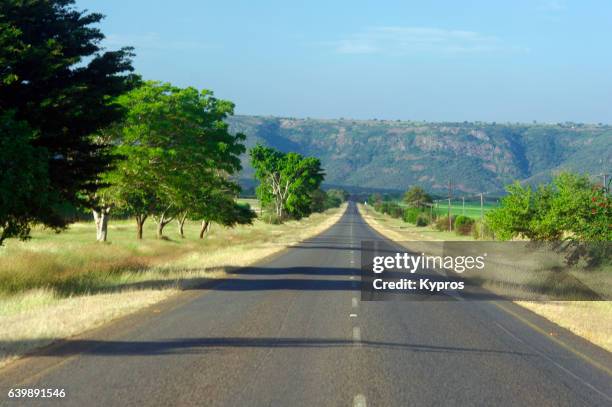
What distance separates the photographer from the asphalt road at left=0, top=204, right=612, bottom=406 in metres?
8.41

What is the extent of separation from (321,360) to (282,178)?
4183 inches

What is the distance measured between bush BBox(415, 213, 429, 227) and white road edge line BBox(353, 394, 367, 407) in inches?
3938

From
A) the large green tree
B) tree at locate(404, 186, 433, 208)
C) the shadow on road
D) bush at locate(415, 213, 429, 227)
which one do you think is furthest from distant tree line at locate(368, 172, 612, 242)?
tree at locate(404, 186, 433, 208)

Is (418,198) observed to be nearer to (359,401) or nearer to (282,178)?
(282,178)

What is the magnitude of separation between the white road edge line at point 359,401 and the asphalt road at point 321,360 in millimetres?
22

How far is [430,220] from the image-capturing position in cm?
10506

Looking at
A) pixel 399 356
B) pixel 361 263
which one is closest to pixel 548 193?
pixel 361 263

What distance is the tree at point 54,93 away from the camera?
1872 centimetres

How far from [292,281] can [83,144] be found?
750cm

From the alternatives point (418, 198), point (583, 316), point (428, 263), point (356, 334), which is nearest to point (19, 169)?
point (356, 334)

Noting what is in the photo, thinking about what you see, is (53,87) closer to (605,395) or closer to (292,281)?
(292,281)

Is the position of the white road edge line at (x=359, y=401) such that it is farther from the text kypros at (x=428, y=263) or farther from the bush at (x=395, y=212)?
the bush at (x=395, y=212)

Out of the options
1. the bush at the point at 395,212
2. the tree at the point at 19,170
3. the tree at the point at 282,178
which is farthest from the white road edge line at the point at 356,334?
the bush at the point at 395,212

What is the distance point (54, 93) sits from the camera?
65.3 ft
